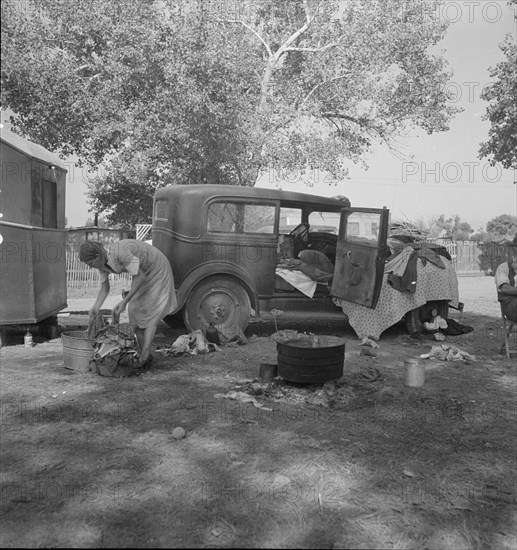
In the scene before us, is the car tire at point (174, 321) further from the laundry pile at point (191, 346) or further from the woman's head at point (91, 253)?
the woman's head at point (91, 253)

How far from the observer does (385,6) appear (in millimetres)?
18625

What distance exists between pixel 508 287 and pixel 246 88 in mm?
12315

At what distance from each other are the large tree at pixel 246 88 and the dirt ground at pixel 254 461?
303 inches

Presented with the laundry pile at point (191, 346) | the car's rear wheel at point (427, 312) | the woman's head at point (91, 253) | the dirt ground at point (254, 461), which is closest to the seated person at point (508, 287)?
the dirt ground at point (254, 461)

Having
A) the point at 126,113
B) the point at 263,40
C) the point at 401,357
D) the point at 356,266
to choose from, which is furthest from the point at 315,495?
the point at 263,40

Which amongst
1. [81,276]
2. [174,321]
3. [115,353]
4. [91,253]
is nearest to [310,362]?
[115,353]

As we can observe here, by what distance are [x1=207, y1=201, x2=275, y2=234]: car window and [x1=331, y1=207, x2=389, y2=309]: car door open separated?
1.13 m

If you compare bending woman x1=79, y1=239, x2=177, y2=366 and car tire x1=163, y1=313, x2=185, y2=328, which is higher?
bending woman x1=79, y1=239, x2=177, y2=366

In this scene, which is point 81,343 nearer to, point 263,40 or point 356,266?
point 356,266

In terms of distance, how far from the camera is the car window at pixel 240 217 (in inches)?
334

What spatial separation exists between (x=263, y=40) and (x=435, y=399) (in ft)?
53.9

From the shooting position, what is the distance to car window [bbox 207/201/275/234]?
8477 mm

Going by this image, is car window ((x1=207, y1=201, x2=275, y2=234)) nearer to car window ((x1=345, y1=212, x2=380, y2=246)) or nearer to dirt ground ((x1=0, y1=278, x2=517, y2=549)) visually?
car window ((x1=345, y1=212, x2=380, y2=246))

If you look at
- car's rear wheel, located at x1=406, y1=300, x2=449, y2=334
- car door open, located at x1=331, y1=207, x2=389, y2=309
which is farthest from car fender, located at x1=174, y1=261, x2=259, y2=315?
car's rear wheel, located at x1=406, y1=300, x2=449, y2=334
